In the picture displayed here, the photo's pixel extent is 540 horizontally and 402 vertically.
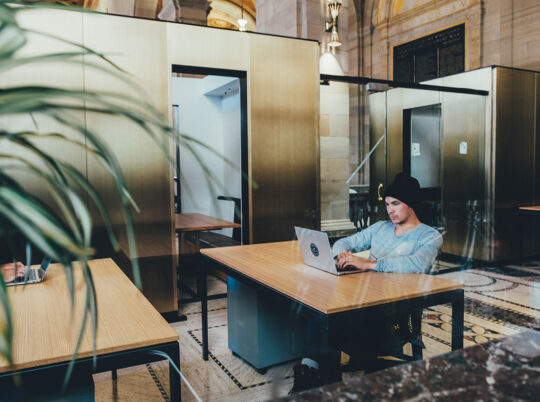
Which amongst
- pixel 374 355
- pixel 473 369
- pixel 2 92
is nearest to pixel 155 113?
pixel 2 92

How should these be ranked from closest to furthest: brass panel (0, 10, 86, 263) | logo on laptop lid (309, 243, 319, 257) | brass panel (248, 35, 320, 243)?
1. logo on laptop lid (309, 243, 319, 257)
2. brass panel (0, 10, 86, 263)
3. brass panel (248, 35, 320, 243)

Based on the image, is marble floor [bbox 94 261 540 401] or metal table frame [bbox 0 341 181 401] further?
marble floor [bbox 94 261 540 401]

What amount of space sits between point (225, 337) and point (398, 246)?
5.42ft

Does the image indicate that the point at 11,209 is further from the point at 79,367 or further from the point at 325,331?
the point at 325,331

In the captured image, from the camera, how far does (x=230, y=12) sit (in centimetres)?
1675

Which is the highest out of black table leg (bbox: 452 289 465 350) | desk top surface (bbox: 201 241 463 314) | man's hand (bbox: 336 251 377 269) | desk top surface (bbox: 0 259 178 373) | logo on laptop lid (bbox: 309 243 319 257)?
logo on laptop lid (bbox: 309 243 319 257)

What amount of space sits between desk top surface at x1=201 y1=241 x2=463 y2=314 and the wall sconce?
187 inches

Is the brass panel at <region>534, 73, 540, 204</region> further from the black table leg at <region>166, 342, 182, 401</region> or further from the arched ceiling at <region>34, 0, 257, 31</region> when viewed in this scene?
the arched ceiling at <region>34, 0, 257, 31</region>

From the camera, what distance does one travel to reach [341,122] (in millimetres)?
5609

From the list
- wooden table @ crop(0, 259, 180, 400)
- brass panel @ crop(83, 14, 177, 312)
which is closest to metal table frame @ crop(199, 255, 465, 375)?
wooden table @ crop(0, 259, 180, 400)

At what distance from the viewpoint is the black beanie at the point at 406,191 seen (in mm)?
2541

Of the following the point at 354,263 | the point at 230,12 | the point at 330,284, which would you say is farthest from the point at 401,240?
the point at 230,12

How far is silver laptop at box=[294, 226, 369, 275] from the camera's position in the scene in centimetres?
229

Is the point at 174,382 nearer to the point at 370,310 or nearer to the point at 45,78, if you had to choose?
the point at 370,310
